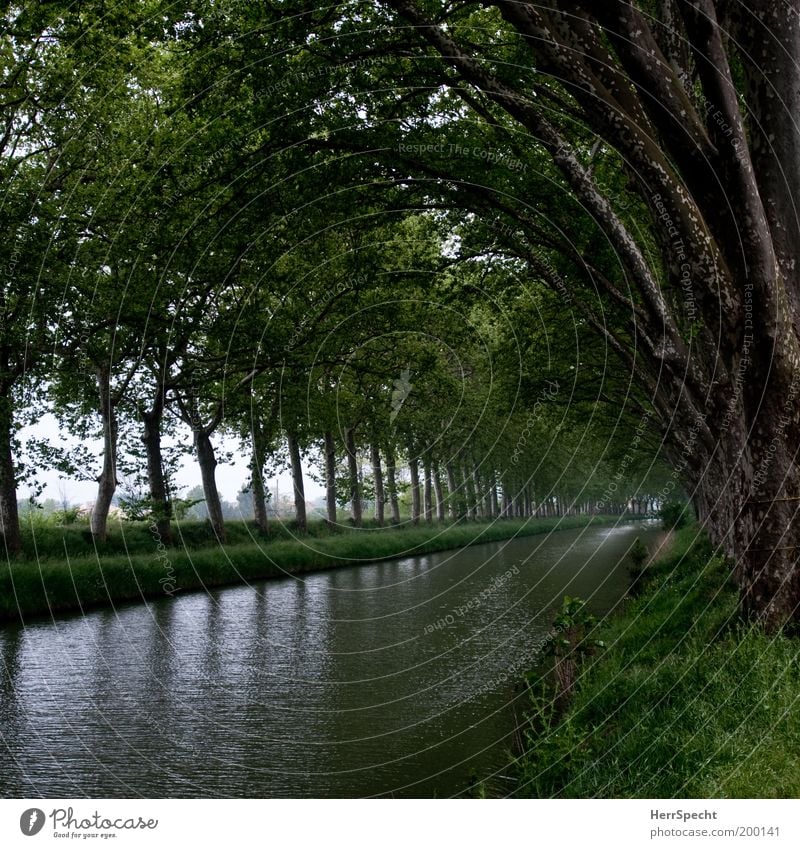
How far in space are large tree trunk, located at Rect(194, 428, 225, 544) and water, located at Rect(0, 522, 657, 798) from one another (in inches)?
297

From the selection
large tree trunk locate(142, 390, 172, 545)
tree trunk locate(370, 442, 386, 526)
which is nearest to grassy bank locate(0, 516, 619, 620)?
large tree trunk locate(142, 390, 172, 545)

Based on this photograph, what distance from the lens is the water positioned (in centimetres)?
867

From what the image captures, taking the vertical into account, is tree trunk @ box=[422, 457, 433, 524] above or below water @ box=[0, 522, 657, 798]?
above

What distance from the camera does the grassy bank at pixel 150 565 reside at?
1950 cm

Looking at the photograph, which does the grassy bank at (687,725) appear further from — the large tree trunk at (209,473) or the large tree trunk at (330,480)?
the large tree trunk at (330,480)

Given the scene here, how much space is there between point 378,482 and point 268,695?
38.3 meters

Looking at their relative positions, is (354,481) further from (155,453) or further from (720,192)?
(720,192)

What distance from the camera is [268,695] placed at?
1208 centimetres

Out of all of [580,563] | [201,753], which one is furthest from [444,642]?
[580,563]

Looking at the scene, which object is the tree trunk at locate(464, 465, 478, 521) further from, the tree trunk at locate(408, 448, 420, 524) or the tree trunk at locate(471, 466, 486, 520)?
the tree trunk at locate(408, 448, 420, 524)

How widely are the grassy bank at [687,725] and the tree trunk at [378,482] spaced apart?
38.0m

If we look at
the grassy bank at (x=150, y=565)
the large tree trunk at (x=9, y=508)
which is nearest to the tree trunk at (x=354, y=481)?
the grassy bank at (x=150, y=565)

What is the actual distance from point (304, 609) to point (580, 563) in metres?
18.9
